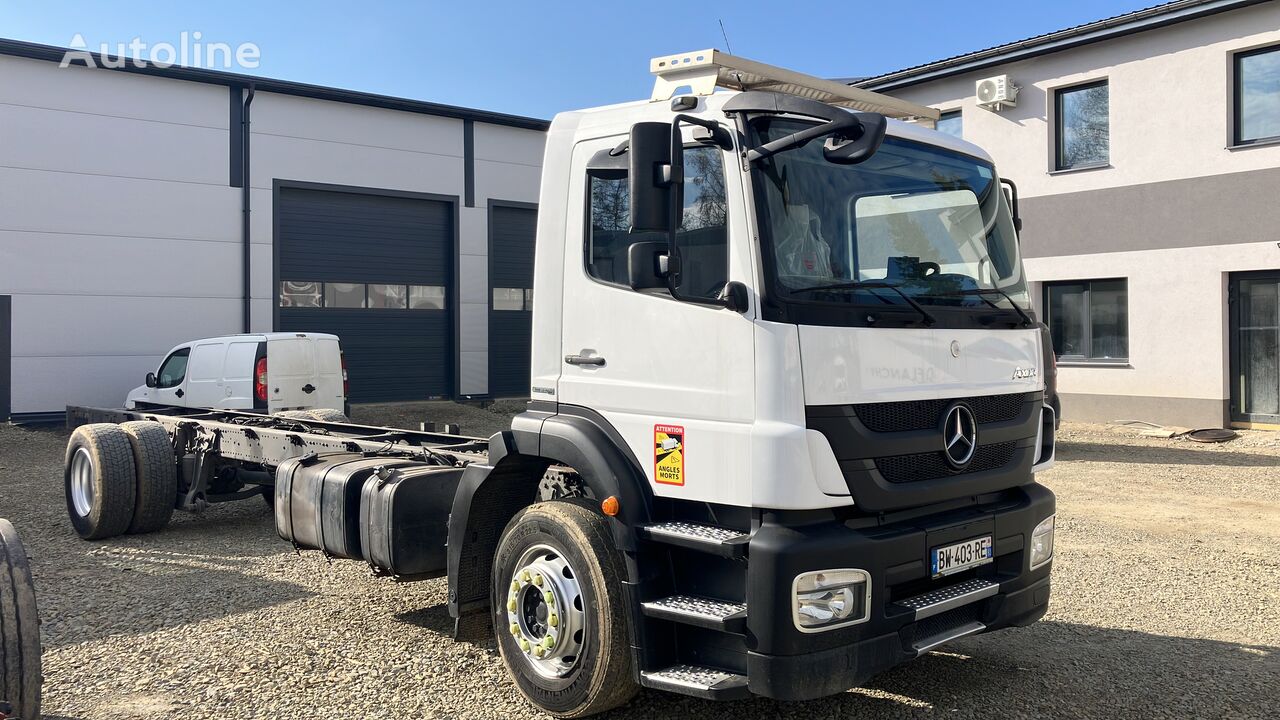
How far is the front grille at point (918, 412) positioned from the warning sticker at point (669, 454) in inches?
28.1

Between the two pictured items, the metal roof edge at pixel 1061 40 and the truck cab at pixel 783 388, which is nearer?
the truck cab at pixel 783 388

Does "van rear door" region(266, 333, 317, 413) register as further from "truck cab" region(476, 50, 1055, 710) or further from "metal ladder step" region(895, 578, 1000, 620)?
"metal ladder step" region(895, 578, 1000, 620)

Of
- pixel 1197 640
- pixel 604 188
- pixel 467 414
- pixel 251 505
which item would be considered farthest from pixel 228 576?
pixel 467 414

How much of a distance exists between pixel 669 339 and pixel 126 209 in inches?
669

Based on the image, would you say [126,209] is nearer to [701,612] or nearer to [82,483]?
[82,483]

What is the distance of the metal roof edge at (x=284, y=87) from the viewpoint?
1695cm

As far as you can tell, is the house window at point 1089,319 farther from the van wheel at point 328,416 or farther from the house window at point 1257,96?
the van wheel at point 328,416

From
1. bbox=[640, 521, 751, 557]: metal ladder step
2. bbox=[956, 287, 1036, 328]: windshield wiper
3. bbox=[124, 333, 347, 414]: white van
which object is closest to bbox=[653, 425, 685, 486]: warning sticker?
bbox=[640, 521, 751, 557]: metal ladder step

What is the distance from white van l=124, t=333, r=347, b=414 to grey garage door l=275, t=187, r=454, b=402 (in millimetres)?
5937

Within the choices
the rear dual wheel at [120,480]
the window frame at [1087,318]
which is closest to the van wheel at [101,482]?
the rear dual wheel at [120,480]

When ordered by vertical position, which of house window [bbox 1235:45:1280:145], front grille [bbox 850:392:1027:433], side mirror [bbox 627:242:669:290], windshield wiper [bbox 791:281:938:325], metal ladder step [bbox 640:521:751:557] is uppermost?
house window [bbox 1235:45:1280:145]

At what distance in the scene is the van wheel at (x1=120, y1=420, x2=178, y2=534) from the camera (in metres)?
8.13

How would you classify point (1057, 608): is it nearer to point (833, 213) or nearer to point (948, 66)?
point (833, 213)

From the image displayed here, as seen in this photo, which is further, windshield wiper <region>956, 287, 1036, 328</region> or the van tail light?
the van tail light
